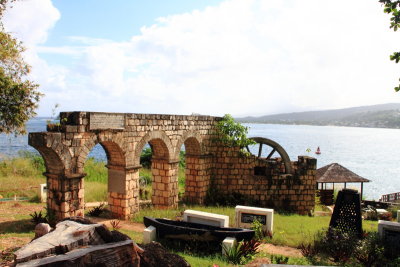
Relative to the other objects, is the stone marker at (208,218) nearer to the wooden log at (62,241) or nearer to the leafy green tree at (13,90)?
the wooden log at (62,241)

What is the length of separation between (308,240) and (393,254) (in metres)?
2.07

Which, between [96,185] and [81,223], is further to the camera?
[96,185]

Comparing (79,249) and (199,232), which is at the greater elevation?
(79,249)

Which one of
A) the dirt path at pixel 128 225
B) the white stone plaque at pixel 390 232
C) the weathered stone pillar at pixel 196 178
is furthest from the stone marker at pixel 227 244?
the weathered stone pillar at pixel 196 178

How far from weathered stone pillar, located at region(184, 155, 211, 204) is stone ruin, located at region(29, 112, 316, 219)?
41 mm

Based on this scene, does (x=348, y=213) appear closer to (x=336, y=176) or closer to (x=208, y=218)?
(x=208, y=218)

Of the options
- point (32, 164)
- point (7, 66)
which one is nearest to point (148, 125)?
point (7, 66)

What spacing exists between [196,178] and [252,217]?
5.06 meters

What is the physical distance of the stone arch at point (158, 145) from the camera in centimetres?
1202

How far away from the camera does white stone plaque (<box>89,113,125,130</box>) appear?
33.9ft

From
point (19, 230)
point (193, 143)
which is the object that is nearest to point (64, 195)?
point (19, 230)

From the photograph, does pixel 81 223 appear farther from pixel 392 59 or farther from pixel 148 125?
pixel 392 59

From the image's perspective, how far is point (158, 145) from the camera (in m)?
13.3

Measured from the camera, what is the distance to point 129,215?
39.0 feet
